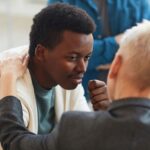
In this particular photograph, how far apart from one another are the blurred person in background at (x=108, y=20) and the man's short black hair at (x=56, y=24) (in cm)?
42

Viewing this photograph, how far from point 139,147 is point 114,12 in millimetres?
1032

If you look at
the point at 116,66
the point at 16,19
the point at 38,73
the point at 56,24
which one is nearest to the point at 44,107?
the point at 38,73

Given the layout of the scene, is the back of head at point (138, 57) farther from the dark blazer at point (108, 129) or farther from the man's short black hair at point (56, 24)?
the man's short black hair at point (56, 24)

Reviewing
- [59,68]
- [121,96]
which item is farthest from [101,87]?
[121,96]

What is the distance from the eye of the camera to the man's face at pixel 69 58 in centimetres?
142

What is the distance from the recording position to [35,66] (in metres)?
1.50

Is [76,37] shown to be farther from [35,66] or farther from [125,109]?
[125,109]

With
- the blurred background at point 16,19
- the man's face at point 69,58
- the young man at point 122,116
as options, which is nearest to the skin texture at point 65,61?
the man's face at point 69,58

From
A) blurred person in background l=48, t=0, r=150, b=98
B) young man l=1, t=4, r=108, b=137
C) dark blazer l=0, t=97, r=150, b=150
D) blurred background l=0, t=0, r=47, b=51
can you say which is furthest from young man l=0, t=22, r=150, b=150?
blurred background l=0, t=0, r=47, b=51

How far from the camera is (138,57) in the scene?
1.00m

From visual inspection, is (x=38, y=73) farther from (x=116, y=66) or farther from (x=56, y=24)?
(x=116, y=66)

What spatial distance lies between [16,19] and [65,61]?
262 cm

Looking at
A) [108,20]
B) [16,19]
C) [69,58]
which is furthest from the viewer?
[16,19]

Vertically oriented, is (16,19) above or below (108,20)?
below
